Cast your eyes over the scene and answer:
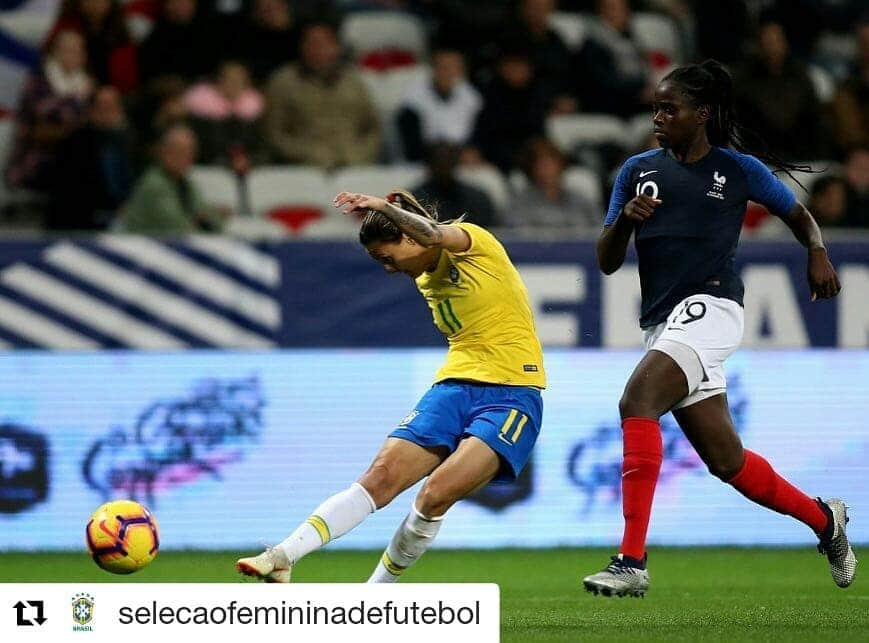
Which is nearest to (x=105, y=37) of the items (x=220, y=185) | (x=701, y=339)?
(x=220, y=185)

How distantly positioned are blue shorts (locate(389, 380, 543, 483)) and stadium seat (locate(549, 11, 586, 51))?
7626 mm

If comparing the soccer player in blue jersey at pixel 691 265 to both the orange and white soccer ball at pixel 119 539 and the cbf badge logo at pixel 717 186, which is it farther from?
the orange and white soccer ball at pixel 119 539

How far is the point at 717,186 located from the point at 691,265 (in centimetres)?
35

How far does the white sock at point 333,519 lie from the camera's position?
6.42m

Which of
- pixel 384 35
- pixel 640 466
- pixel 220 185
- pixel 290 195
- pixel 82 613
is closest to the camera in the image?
pixel 82 613

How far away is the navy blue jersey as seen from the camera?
22.2 ft

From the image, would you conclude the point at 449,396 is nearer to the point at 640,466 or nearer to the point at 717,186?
the point at 640,466

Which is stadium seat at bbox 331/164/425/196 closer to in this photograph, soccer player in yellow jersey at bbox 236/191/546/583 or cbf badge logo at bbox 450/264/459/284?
soccer player in yellow jersey at bbox 236/191/546/583

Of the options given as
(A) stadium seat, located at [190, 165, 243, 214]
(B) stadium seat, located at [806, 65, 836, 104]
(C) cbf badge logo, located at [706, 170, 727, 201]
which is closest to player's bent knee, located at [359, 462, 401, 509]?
(C) cbf badge logo, located at [706, 170, 727, 201]

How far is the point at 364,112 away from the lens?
12758 mm

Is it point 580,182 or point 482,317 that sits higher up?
point 580,182

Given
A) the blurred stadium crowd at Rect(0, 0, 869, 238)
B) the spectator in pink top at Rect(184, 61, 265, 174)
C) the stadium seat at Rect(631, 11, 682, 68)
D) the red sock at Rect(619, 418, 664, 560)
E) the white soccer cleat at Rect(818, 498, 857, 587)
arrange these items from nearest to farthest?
the red sock at Rect(619, 418, 664, 560)
the white soccer cleat at Rect(818, 498, 857, 587)
the blurred stadium crowd at Rect(0, 0, 869, 238)
the spectator in pink top at Rect(184, 61, 265, 174)
the stadium seat at Rect(631, 11, 682, 68)

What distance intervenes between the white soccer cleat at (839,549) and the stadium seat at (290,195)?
234 inches

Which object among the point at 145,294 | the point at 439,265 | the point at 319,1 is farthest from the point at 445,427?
the point at 319,1
